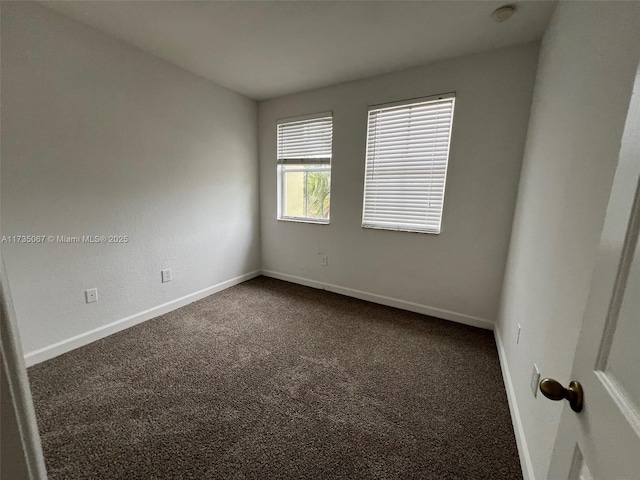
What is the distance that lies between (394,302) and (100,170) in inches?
120

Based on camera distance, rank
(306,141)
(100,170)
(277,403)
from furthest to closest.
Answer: (306,141) < (100,170) < (277,403)

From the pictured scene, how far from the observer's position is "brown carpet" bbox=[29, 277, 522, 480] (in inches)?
48.6

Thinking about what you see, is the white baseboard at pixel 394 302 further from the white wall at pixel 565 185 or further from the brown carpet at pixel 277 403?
the white wall at pixel 565 185

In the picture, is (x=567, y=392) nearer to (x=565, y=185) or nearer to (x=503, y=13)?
(x=565, y=185)

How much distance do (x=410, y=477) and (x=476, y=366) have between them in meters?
1.09

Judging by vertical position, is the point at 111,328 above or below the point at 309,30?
below

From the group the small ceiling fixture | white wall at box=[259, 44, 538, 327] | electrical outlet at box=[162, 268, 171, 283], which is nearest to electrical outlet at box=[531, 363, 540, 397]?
white wall at box=[259, 44, 538, 327]

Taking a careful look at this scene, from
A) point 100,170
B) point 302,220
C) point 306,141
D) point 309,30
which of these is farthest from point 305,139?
point 100,170

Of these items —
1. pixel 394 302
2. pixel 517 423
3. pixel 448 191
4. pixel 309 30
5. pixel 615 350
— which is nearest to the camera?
pixel 615 350

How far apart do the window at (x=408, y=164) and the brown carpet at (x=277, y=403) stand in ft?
3.67

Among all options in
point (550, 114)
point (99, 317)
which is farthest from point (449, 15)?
point (99, 317)

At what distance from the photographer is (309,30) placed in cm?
196

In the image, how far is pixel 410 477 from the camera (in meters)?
1.19

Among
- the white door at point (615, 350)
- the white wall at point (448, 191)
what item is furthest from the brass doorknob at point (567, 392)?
the white wall at point (448, 191)
